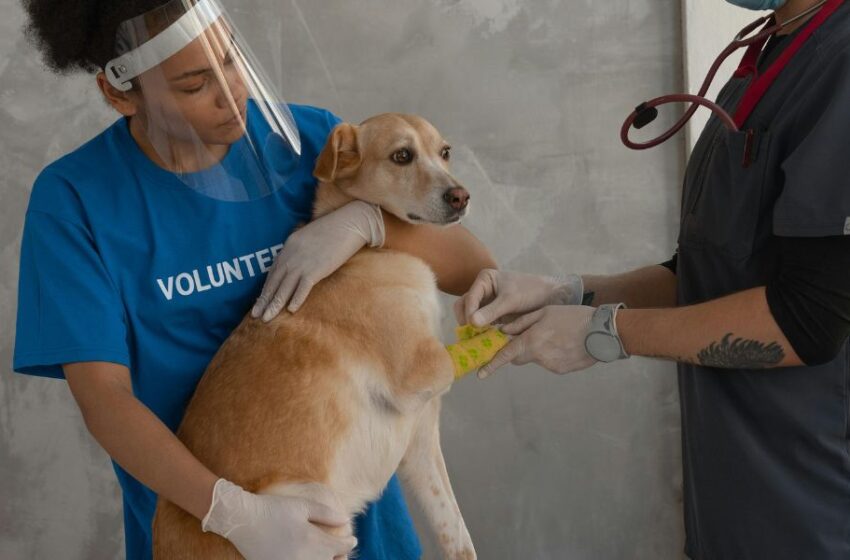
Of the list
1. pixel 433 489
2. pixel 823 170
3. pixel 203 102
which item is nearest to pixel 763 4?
pixel 823 170

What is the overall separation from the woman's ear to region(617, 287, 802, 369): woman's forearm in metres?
0.79

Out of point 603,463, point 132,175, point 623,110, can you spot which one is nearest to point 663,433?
point 603,463

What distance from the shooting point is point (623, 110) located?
2590mm

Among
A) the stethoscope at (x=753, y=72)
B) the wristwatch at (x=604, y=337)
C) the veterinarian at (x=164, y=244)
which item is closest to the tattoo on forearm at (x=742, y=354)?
the wristwatch at (x=604, y=337)

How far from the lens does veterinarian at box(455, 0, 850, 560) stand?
1079mm

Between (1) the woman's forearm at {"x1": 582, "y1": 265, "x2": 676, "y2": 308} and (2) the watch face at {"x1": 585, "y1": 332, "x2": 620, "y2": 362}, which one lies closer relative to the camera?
(2) the watch face at {"x1": 585, "y1": 332, "x2": 620, "y2": 362}

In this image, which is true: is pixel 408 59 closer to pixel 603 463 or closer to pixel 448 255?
pixel 448 255

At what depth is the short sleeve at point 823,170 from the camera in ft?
3.45

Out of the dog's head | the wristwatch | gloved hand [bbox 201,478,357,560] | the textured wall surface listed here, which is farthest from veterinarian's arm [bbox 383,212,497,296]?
the textured wall surface

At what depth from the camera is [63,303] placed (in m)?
1.16

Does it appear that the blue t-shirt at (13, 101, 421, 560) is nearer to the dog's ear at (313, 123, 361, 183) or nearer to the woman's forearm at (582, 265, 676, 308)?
the dog's ear at (313, 123, 361, 183)

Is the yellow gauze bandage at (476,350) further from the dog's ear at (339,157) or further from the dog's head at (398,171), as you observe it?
the dog's ear at (339,157)

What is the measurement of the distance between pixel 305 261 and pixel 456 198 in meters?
0.31

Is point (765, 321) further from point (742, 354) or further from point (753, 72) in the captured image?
point (753, 72)
